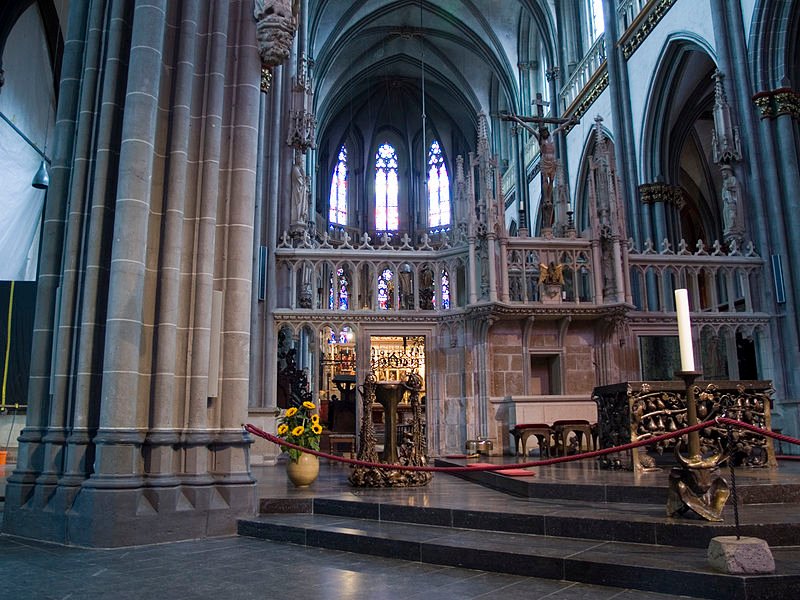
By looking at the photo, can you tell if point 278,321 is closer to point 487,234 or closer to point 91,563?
point 487,234

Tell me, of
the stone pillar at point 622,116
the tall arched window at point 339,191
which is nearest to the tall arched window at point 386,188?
the tall arched window at point 339,191

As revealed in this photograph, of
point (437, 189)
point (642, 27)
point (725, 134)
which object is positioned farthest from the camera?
point (437, 189)

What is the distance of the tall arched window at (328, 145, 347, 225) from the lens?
36000 mm

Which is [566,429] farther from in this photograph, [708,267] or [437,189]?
[437,189]

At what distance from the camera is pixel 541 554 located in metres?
4.04

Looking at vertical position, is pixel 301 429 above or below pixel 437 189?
below

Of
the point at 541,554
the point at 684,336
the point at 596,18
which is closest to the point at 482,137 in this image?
the point at 684,336

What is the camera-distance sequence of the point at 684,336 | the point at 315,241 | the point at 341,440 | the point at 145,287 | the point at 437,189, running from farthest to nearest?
1. the point at 437,189
2. the point at 315,241
3. the point at 341,440
4. the point at 145,287
5. the point at 684,336

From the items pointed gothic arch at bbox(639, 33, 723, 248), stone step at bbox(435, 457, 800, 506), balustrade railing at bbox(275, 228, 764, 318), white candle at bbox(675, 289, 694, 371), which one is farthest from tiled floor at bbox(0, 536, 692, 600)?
pointed gothic arch at bbox(639, 33, 723, 248)

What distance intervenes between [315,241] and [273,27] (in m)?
8.14

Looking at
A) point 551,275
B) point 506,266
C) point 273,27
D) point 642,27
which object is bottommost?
point 551,275

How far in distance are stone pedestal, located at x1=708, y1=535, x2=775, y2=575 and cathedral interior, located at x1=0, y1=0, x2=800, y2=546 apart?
3.78m

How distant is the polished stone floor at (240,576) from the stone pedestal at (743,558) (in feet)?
1.12

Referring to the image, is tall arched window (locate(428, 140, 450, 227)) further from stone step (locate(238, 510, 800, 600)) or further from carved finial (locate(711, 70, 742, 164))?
stone step (locate(238, 510, 800, 600))
